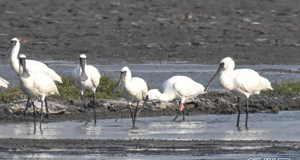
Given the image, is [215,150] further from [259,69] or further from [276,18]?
[276,18]

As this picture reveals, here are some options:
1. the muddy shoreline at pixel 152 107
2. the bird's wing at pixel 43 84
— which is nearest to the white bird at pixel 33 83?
the bird's wing at pixel 43 84

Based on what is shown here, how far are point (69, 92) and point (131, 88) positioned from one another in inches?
105

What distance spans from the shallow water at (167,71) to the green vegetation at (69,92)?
1.39 m

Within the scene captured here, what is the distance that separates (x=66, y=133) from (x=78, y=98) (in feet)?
12.2

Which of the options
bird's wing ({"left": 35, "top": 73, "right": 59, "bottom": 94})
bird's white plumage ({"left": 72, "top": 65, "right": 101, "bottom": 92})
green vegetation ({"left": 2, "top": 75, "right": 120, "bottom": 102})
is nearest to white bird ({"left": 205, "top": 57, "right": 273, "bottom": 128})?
bird's white plumage ({"left": 72, "top": 65, "right": 101, "bottom": 92})

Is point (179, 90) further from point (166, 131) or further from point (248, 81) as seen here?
point (166, 131)

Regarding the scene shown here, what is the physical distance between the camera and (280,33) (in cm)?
2695

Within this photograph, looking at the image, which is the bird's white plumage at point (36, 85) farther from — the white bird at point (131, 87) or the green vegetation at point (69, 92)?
the green vegetation at point (69, 92)

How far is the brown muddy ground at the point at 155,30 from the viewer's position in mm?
23875

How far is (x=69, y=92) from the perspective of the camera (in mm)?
16094

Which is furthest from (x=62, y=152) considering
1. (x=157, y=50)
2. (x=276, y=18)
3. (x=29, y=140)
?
(x=276, y=18)

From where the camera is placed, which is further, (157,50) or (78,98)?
(157,50)

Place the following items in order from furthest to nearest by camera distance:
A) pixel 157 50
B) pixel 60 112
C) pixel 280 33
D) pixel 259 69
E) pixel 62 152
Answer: pixel 280 33
pixel 157 50
pixel 259 69
pixel 60 112
pixel 62 152

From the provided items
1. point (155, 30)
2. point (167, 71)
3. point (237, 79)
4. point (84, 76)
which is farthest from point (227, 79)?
point (155, 30)
